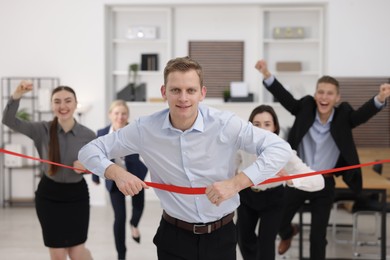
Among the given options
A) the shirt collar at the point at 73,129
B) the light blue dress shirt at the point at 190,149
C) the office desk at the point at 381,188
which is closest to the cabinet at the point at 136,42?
the office desk at the point at 381,188

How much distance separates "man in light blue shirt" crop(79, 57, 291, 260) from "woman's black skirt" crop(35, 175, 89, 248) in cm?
177

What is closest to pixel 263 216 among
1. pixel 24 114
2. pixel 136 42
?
pixel 24 114

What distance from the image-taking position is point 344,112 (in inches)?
214

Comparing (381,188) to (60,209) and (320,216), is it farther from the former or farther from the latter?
(60,209)

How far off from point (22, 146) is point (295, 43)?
170 inches

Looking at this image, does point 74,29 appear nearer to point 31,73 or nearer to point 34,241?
point 31,73

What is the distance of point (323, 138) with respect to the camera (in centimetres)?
547

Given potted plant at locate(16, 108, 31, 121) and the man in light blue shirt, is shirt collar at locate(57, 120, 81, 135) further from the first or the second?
potted plant at locate(16, 108, 31, 121)

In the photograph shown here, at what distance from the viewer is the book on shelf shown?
10.0 metres

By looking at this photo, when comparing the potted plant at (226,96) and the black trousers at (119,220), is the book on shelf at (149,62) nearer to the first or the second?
the potted plant at (226,96)

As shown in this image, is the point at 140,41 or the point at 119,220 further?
the point at 140,41

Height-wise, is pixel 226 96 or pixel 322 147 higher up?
pixel 226 96

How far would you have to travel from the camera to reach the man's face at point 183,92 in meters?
3.09

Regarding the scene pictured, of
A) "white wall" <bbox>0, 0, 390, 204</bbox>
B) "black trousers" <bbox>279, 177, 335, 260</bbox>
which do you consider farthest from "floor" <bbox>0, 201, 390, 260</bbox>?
"black trousers" <bbox>279, 177, 335, 260</bbox>
